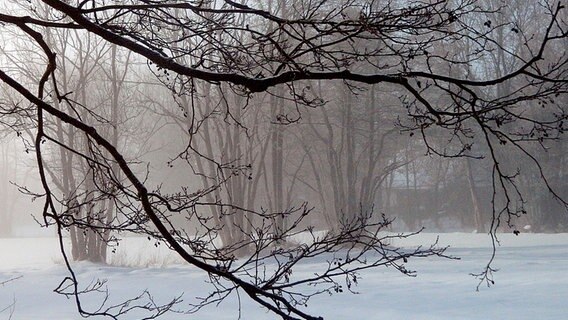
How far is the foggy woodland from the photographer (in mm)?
3410

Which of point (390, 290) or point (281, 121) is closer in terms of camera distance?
point (281, 121)

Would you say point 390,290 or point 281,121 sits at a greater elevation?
point 281,121

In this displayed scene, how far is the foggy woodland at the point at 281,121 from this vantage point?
3.41 m

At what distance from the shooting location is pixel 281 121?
414 centimetres

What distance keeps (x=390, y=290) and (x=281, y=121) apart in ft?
22.6

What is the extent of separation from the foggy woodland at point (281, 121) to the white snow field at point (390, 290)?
0.67 m

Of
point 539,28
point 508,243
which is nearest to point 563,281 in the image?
point 508,243

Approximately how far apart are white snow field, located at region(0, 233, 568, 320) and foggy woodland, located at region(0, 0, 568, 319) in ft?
2.19

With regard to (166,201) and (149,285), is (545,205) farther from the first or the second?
(166,201)

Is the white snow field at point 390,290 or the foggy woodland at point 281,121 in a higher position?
the foggy woodland at point 281,121

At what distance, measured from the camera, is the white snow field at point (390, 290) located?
27.9 feet

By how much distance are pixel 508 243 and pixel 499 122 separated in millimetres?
18556

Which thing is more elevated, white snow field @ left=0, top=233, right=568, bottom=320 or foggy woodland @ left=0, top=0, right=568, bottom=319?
foggy woodland @ left=0, top=0, right=568, bottom=319

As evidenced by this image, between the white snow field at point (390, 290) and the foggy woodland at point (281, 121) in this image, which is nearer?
the foggy woodland at point (281, 121)
